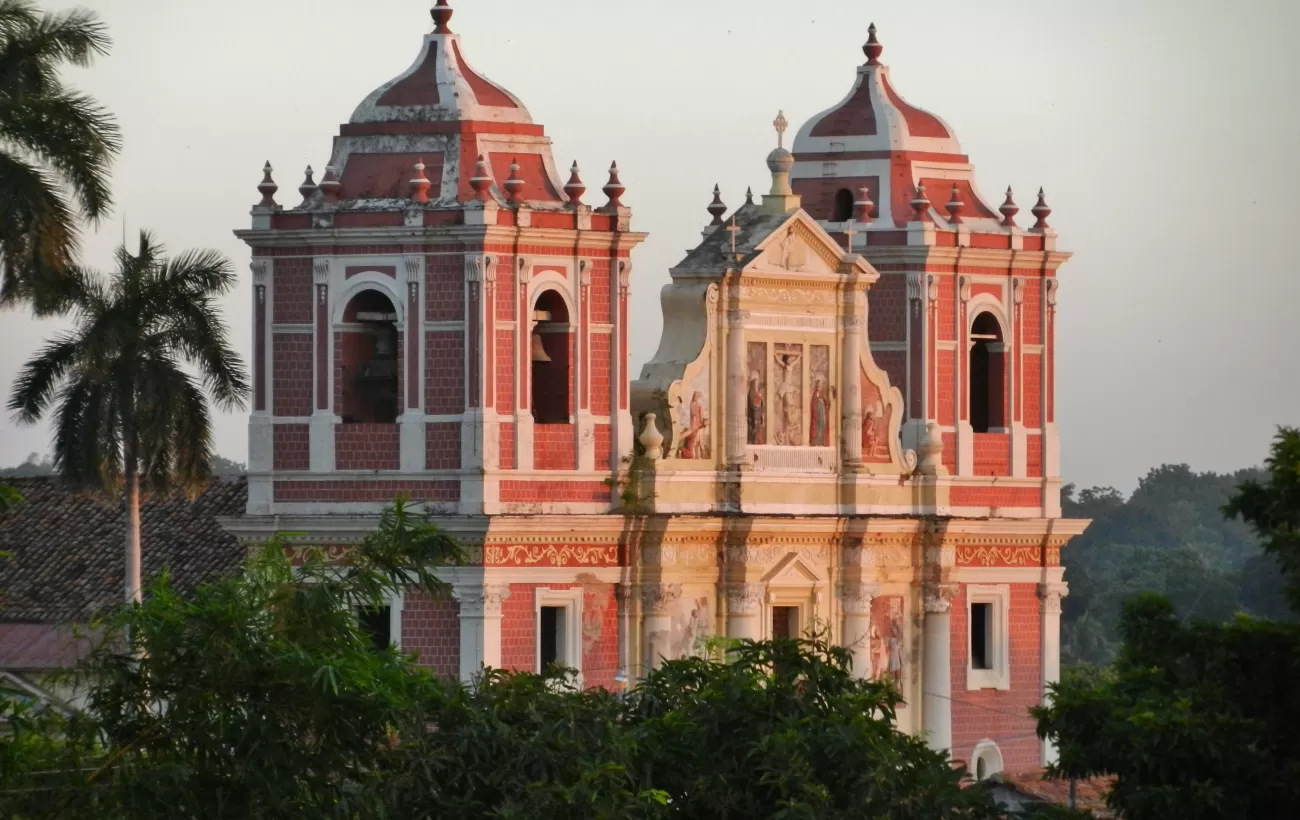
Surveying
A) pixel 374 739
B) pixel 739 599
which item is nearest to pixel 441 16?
pixel 739 599

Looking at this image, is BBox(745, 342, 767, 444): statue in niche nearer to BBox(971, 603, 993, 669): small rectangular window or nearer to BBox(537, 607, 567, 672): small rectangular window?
BBox(537, 607, 567, 672): small rectangular window

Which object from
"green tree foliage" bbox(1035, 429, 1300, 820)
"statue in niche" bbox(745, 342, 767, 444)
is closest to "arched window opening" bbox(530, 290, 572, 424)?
"statue in niche" bbox(745, 342, 767, 444)

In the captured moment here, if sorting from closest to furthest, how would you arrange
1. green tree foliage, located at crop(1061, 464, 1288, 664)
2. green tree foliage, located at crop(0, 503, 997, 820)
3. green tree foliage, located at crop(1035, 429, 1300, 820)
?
1. green tree foliage, located at crop(0, 503, 997, 820)
2. green tree foliage, located at crop(1035, 429, 1300, 820)
3. green tree foliage, located at crop(1061, 464, 1288, 664)

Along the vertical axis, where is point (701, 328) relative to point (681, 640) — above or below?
above

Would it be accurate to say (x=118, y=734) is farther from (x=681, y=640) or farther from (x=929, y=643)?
(x=929, y=643)

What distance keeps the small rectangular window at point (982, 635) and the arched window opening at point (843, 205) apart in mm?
6082

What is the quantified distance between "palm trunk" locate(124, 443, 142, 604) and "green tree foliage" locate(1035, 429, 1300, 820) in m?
16.1

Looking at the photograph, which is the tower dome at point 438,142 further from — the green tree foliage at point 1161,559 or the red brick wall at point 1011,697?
the green tree foliage at point 1161,559

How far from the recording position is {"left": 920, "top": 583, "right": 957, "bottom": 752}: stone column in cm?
6172

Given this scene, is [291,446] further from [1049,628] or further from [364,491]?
[1049,628]

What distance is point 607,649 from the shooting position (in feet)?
187

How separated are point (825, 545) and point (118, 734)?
22328mm

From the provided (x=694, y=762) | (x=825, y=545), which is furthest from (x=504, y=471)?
(x=694, y=762)

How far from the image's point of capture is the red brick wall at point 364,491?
5519cm
